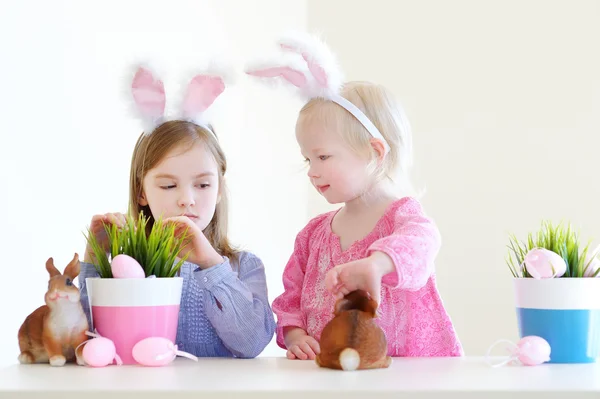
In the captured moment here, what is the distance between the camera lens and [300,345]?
3.74ft

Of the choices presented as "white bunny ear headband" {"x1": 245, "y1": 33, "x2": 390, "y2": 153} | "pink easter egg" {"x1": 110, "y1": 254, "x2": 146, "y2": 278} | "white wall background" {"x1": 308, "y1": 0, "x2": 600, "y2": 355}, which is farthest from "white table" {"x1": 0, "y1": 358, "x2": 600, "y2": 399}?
"white wall background" {"x1": 308, "y1": 0, "x2": 600, "y2": 355}

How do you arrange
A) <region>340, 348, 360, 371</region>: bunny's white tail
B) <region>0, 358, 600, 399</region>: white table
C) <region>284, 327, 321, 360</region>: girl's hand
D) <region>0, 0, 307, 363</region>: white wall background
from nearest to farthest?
<region>0, 358, 600, 399</region>: white table
<region>340, 348, 360, 371</region>: bunny's white tail
<region>284, 327, 321, 360</region>: girl's hand
<region>0, 0, 307, 363</region>: white wall background

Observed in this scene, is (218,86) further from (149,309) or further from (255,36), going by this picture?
(255,36)

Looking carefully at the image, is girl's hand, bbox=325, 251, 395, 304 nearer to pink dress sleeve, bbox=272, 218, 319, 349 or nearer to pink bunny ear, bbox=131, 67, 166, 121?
pink dress sleeve, bbox=272, 218, 319, 349

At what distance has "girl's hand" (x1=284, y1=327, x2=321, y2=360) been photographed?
1108mm

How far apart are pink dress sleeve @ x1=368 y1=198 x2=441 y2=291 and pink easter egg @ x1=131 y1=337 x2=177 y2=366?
0.97 ft

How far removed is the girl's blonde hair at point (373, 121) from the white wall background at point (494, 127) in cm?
156

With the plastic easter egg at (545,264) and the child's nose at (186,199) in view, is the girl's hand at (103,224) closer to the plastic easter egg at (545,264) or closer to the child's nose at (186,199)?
the child's nose at (186,199)

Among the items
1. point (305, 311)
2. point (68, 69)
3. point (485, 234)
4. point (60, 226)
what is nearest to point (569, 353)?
point (305, 311)

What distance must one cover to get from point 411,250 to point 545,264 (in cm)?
18

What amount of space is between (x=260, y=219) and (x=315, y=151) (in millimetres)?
1602

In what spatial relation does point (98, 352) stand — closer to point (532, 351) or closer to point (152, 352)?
point (152, 352)

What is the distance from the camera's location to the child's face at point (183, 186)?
51.9 inches

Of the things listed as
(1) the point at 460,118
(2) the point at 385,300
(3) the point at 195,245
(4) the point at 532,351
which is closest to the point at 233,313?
(3) the point at 195,245
